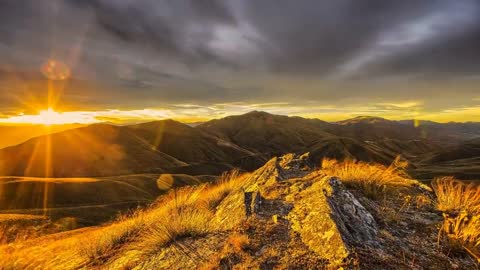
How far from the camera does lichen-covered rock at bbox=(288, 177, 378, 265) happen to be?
4043mm

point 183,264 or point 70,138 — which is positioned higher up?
point 183,264

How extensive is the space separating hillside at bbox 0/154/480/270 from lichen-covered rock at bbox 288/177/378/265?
0.05 feet

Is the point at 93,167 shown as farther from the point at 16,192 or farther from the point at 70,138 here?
the point at 16,192

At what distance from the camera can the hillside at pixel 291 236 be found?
397 centimetres

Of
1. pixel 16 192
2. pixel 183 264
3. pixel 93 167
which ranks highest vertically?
pixel 183 264

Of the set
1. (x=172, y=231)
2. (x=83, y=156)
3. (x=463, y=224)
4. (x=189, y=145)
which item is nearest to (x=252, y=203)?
(x=172, y=231)

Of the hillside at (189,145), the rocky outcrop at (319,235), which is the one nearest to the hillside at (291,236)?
the rocky outcrop at (319,235)

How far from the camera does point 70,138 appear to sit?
5576 inches

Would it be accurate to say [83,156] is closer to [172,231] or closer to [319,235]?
[172,231]

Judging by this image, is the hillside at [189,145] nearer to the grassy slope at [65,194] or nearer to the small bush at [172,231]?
the grassy slope at [65,194]

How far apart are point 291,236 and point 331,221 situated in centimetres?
64

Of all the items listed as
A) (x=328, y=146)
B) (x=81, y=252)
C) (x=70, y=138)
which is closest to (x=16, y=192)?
A: (x=81, y=252)

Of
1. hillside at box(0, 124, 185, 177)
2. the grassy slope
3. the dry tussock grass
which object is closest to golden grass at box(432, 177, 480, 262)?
the dry tussock grass

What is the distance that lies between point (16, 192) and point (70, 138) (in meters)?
96.4
